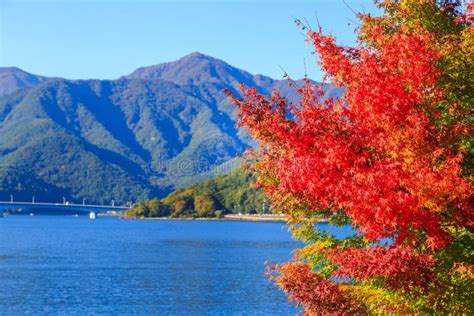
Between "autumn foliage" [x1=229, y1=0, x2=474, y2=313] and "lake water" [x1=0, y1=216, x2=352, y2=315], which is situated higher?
"autumn foliage" [x1=229, y1=0, x2=474, y2=313]

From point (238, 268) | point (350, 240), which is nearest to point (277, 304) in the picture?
point (238, 268)

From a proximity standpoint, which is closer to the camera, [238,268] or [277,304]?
[277,304]

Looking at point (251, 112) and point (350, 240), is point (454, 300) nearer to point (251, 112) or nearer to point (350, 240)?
point (350, 240)

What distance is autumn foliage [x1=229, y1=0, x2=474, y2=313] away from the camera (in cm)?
1130

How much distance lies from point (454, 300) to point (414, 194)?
3081mm

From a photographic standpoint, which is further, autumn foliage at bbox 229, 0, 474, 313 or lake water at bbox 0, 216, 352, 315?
lake water at bbox 0, 216, 352, 315

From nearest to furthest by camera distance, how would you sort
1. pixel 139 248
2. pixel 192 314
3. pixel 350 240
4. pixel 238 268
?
pixel 350 240 → pixel 192 314 → pixel 238 268 → pixel 139 248

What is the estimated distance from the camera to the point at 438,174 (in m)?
11.1

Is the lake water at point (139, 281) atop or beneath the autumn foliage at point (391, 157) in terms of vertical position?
beneath

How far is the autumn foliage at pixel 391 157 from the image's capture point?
37.1ft

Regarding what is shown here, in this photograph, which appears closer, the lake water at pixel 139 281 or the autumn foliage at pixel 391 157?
the autumn foliage at pixel 391 157

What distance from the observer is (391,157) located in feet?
38.5

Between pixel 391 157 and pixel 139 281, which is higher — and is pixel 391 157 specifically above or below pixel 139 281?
above

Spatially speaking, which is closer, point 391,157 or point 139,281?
point 391,157
